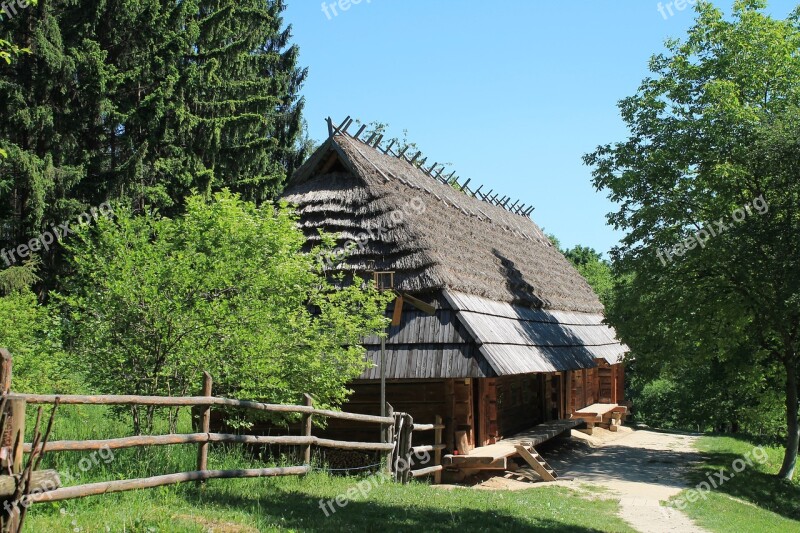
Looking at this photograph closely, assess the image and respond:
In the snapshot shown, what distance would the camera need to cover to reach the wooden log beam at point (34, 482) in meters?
5.14

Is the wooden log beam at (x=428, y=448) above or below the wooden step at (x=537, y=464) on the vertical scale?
above

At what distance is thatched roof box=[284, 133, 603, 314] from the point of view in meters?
15.7

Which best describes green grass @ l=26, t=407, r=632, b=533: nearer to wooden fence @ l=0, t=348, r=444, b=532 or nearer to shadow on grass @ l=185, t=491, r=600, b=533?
shadow on grass @ l=185, t=491, r=600, b=533

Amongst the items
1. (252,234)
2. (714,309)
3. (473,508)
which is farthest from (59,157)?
(714,309)

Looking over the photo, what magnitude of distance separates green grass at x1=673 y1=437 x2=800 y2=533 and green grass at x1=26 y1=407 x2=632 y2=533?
5.81 feet

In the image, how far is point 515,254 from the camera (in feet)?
73.9

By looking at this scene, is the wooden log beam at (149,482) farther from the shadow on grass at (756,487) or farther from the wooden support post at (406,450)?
the shadow on grass at (756,487)

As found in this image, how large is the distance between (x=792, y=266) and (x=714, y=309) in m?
2.38

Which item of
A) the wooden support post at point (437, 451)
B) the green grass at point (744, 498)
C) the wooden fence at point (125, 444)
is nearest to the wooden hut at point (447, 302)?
the wooden support post at point (437, 451)

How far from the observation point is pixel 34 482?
531cm

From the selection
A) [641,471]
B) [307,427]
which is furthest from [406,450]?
[641,471]

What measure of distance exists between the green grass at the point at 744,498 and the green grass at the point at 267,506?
1.77 m

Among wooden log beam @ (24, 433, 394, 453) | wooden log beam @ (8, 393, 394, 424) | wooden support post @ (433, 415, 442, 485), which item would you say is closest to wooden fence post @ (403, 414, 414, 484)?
wooden log beam @ (8, 393, 394, 424)

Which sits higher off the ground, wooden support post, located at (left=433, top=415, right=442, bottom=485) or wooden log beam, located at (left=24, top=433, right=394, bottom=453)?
wooden log beam, located at (left=24, top=433, right=394, bottom=453)
